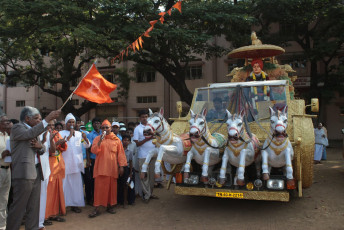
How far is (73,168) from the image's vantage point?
19.7ft

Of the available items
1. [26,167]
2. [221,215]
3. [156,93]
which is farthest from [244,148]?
[156,93]

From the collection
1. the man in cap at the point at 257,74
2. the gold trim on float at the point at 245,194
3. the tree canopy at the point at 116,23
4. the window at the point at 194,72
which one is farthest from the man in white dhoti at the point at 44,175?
the window at the point at 194,72

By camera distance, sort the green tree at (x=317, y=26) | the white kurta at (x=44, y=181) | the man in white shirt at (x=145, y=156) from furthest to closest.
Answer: the green tree at (x=317, y=26), the man in white shirt at (x=145, y=156), the white kurta at (x=44, y=181)

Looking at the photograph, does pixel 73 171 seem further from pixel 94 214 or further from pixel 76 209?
pixel 94 214

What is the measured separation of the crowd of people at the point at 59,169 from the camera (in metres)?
4.18

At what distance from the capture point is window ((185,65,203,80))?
23.7 m

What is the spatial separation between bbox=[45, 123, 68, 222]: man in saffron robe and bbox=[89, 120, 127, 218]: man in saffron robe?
1.82 feet

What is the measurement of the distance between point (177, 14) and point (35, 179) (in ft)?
32.2

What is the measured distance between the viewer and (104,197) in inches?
227

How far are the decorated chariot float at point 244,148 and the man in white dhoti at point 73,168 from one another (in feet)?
5.06

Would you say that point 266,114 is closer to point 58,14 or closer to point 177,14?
point 177,14

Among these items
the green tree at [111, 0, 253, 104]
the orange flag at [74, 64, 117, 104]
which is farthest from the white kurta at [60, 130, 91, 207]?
the green tree at [111, 0, 253, 104]

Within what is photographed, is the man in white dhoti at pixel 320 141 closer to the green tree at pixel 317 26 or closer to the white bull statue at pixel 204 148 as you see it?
the green tree at pixel 317 26

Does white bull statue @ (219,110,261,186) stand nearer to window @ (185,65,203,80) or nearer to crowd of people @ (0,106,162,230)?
crowd of people @ (0,106,162,230)
